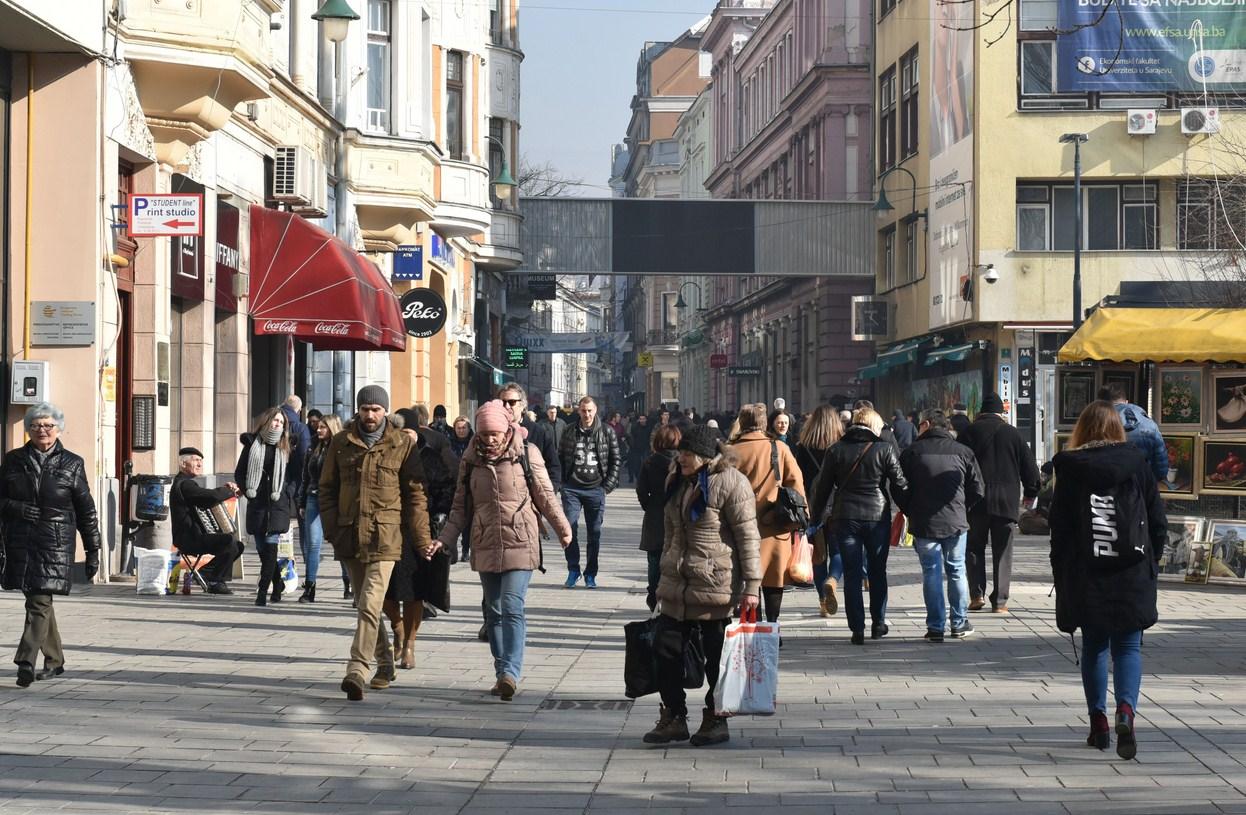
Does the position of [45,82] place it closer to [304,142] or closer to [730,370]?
[304,142]

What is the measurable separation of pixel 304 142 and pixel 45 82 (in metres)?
8.55

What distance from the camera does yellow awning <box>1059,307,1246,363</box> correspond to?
59.2 feet

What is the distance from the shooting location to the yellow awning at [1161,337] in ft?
59.2

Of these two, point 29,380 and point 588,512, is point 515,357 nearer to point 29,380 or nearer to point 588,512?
point 588,512

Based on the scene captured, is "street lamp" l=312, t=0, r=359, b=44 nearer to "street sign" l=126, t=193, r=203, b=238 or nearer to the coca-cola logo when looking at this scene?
the coca-cola logo

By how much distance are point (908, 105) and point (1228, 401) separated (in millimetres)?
28933

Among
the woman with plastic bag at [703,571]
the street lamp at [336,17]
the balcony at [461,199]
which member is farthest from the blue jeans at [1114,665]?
the balcony at [461,199]

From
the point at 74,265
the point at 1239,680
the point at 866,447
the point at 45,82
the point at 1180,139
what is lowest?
the point at 1239,680

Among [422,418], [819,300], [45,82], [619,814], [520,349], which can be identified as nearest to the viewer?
[619,814]

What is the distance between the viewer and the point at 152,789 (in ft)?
24.7

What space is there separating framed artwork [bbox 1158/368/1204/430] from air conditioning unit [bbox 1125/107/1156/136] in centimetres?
2081

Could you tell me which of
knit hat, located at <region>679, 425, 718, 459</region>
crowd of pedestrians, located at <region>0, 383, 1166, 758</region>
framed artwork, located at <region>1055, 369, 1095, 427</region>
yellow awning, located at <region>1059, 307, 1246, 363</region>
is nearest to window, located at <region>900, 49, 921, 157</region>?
framed artwork, located at <region>1055, 369, 1095, 427</region>

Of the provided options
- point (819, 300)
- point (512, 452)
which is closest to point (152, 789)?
point (512, 452)

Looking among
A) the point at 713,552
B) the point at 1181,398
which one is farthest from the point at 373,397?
the point at 1181,398
